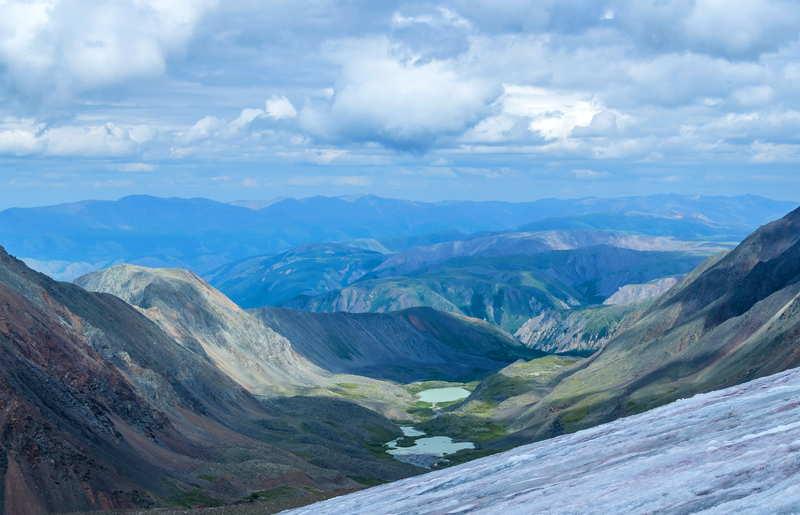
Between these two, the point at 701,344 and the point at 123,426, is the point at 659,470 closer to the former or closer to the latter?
the point at 123,426

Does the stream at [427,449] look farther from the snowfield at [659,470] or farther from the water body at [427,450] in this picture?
the snowfield at [659,470]

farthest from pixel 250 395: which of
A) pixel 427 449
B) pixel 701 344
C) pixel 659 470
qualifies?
pixel 659 470

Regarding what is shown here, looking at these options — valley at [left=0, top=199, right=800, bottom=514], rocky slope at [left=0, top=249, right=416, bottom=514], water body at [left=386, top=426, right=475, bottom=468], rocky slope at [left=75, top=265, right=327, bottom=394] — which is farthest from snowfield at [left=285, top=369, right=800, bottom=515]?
rocky slope at [left=75, top=265, right=327, bottom=394]

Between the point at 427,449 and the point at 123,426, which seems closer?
the point at 123,426

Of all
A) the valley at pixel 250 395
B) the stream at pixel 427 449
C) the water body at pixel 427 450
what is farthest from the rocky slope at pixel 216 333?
the water body at pixel 427 450

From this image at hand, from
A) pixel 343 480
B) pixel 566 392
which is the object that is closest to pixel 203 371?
pixel 343 480

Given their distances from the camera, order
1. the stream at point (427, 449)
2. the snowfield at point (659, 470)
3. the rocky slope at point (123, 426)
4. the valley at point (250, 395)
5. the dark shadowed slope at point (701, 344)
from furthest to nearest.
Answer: the stream at point (427, 449), the dark shadowed slope at point (701, 344), the valley at point (250, 395), the rocky slope at point (123, 426), the snowfield at point (659, 470)
